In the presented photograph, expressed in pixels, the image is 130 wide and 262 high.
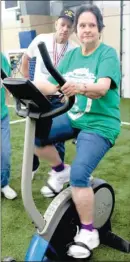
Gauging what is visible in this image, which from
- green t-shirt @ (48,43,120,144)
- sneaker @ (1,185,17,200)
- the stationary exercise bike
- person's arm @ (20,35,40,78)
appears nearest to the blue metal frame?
the stationary exercise bike

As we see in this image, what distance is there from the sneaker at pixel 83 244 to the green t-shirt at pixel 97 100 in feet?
1.58

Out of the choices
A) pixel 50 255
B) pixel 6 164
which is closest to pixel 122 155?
pixel 6 164

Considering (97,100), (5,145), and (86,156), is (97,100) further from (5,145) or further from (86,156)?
(5,145)

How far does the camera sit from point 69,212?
1.65 metres

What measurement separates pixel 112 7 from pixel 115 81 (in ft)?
14.3

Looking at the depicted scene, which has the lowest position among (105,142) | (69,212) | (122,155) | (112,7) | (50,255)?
(122,155)

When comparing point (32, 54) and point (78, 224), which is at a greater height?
point (32, 54)

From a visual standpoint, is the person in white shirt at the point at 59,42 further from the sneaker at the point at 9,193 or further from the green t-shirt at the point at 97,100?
the green t-shirt at the point at 97,100

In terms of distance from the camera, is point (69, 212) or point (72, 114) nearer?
point (69, 212)

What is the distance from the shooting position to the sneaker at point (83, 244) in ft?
5.26

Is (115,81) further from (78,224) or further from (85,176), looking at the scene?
(78,224)

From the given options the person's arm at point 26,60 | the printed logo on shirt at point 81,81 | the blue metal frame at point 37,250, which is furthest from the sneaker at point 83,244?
the person's arm at point 26,60

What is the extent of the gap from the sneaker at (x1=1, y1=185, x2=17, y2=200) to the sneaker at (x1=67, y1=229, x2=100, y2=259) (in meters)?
0.89

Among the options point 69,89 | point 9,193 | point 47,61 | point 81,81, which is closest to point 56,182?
point 9,193
